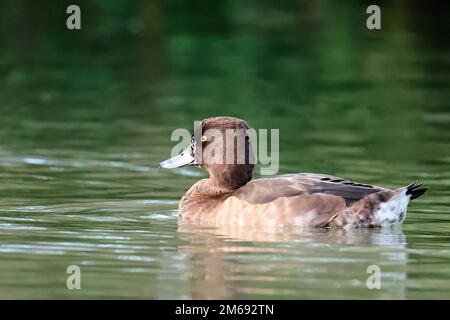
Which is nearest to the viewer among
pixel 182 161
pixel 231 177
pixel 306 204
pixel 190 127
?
pixel 306 204

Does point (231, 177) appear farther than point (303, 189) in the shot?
Yes

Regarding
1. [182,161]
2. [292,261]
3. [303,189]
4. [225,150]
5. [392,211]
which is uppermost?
[225,150]

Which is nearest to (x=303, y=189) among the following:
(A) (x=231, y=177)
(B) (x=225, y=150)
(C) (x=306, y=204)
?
(C) (x=306, y=204)

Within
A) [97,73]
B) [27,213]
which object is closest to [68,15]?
[97,73]

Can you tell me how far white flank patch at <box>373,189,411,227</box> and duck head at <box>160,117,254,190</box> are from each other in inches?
50.4

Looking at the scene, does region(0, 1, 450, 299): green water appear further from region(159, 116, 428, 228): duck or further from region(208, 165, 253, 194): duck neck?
region(208, 165, 253, 194): duck neck

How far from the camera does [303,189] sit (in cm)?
1105

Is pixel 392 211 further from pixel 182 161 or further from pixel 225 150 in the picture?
pixel 182 161

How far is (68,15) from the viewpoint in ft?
86.9

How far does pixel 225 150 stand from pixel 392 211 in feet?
5.26

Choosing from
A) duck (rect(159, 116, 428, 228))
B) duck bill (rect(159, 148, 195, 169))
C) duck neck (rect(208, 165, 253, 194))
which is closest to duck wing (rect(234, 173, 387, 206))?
duck (rect(159, 116, 428, 228))

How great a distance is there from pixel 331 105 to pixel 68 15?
9.73 meters
